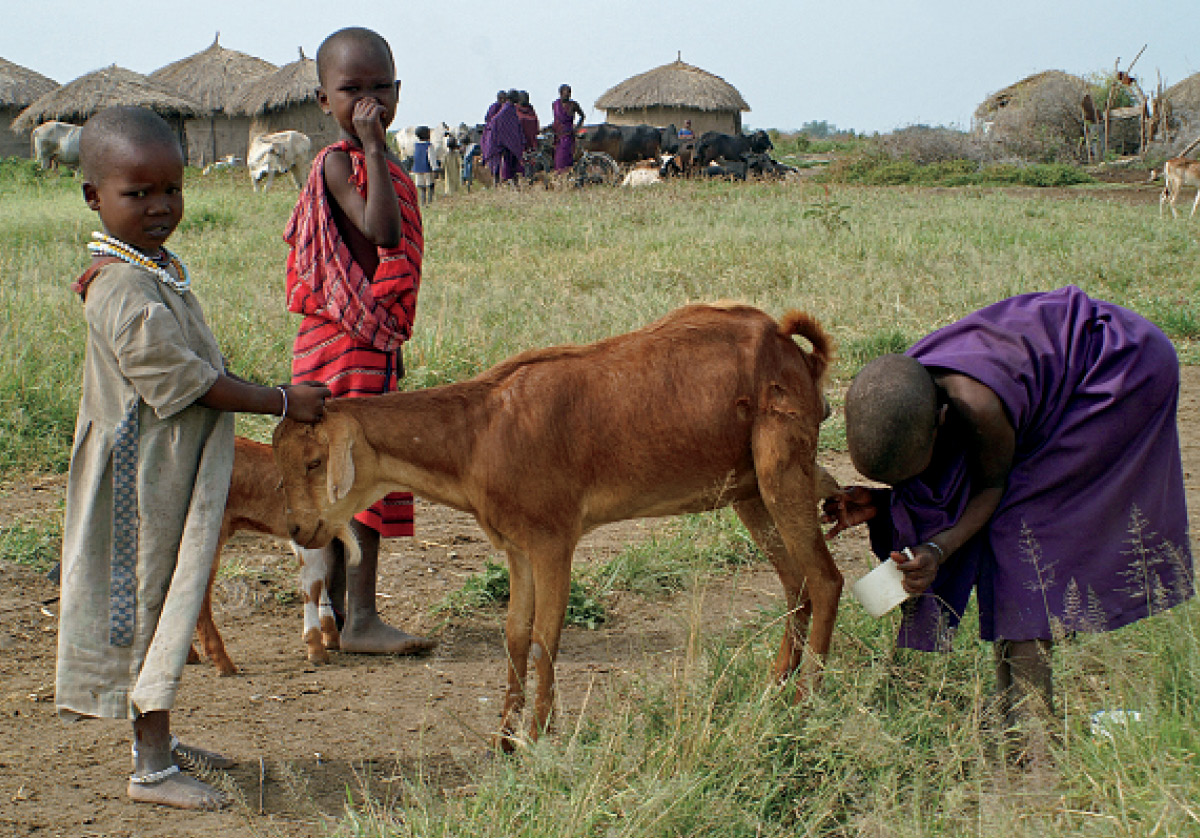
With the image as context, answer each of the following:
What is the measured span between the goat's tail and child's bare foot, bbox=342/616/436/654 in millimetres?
1743

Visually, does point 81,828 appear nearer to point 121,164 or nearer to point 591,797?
point 591,797

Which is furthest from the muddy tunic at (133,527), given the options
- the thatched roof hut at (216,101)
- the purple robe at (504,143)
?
the thatched roof hut at (216,101)

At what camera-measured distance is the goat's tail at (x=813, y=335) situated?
3311mm

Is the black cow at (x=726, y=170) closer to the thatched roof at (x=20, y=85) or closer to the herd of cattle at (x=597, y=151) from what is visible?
the herd of cattle at (x=597, y=151)

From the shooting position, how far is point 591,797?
2.44 m

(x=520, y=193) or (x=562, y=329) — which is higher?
(x=520, y=193)

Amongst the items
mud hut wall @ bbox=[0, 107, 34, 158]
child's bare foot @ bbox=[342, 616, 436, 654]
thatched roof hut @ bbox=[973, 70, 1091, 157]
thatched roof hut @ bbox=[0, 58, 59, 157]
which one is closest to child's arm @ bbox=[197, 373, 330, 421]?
child's bare foot @ bbox=[342, 616, 436, 654]

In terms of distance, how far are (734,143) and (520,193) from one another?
380 inches

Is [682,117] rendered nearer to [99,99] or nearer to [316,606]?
[99,99]

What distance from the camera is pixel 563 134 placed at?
22.9 m

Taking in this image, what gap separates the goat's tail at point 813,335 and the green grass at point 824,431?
800mm

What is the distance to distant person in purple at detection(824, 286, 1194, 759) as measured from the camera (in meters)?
2.84

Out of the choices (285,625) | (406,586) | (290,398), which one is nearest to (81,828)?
(290,398)

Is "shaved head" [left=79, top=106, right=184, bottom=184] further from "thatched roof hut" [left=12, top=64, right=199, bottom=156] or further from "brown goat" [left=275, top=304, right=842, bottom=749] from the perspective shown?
"thatched roof hut" [left=12, top=64, right=199, bottom=156]
